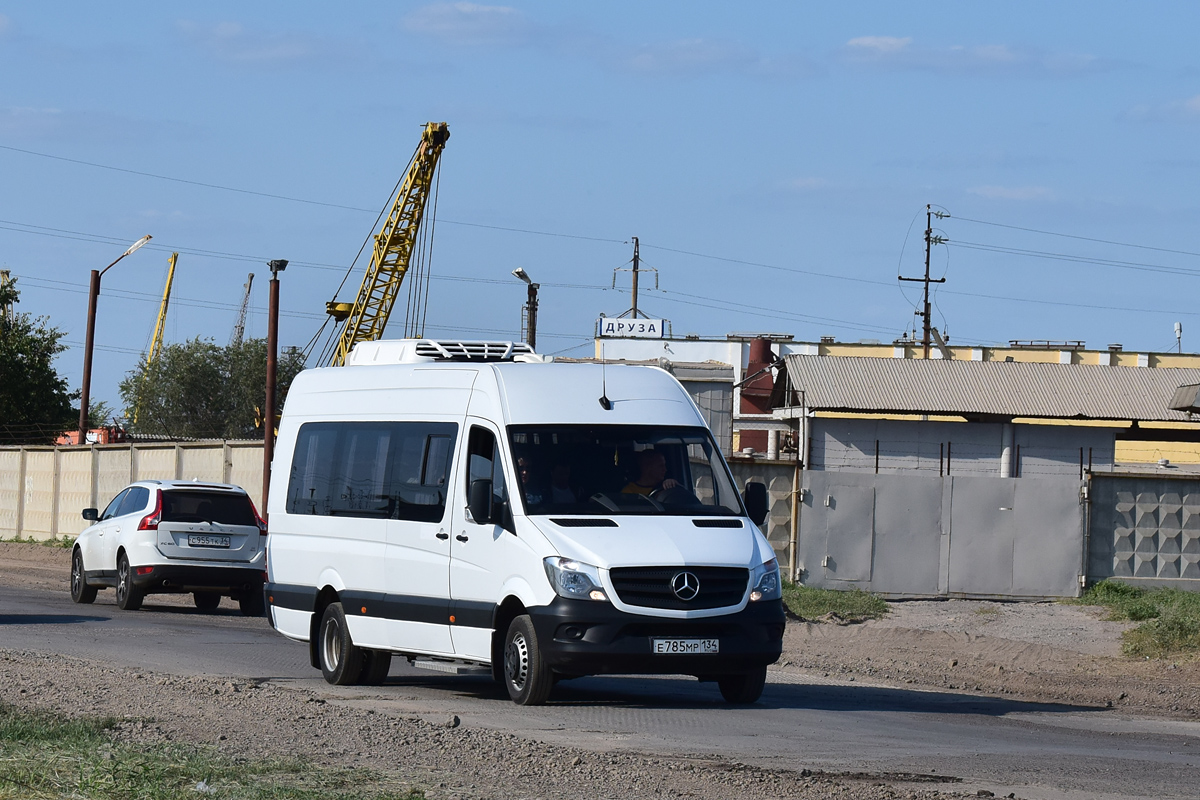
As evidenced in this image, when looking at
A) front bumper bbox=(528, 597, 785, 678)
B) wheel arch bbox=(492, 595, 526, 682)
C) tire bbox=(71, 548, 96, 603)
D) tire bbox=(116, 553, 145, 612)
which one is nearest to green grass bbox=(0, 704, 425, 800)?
front bumper bbox=(528, 597, 785, 678)

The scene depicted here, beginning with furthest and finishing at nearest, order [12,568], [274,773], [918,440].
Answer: [918,440]
[12,568]
[274,773]

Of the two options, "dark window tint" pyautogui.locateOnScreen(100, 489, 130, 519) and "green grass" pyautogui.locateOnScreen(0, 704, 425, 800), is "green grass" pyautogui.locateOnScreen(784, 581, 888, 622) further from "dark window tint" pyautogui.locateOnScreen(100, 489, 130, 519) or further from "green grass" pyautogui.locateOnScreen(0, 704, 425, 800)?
"green grass" pyautogui.locateOnScreen(0, 704, 425, 800)

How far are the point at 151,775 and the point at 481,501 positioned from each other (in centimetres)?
423

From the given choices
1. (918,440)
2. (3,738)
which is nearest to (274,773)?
(3,738)

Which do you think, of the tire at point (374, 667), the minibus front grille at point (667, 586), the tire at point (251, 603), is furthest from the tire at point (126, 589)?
the minibus front grille at point (667, 586)

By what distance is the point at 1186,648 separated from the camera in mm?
17359

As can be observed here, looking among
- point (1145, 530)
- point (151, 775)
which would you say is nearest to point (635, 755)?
point (151, 775)

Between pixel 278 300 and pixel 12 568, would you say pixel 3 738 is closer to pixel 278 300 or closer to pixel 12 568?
pixel 12 568

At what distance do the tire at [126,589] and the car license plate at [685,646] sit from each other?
478 inches

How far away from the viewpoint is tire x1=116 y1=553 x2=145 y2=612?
21.3m

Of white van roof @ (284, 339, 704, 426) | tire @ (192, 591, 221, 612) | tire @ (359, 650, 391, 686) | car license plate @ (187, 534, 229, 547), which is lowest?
tire @ (192, 591, 221, 612)

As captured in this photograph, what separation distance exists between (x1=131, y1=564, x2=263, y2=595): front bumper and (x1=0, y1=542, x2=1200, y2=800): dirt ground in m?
6.43

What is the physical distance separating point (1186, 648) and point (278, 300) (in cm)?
2238

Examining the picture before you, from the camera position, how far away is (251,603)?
2192 cm
